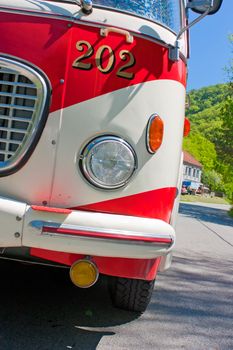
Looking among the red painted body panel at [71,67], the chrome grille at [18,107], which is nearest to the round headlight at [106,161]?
the red painted body panel at [71,67]

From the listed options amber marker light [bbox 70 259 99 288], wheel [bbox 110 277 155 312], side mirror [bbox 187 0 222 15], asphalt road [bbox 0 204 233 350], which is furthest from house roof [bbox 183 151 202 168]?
amber marker light [bbox 70 259 99 288]

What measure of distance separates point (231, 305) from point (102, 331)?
1.90 m

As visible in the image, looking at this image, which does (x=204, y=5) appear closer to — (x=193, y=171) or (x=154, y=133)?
(x=154, y=133)

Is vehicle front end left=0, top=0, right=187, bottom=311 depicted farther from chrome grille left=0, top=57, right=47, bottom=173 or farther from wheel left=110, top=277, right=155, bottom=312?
wheel left=110, top=277, right=155, bottom=312

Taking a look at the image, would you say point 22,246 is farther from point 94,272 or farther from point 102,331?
point 102,331

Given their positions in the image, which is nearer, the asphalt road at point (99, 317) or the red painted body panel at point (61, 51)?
the red painted body panel at point (61, 51)

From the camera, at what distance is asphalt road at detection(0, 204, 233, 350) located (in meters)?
3.18

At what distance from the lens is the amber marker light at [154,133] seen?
9.12 feet

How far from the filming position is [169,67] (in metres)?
2.88

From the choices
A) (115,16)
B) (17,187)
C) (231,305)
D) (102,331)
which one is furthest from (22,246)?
(231,305)

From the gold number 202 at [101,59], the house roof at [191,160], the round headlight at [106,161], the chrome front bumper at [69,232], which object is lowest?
the chrome front bumper at [69,232]

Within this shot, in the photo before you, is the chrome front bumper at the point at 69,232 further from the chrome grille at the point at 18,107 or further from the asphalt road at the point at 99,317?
the asphalt road at the point at 99,317

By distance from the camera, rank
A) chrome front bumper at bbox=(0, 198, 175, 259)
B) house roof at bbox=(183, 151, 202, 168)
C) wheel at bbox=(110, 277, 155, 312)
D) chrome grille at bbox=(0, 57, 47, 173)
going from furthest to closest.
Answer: house roof at bbox=(183, 151, 202, 168) → wheel at bbox=(110, 277, 155, 312) → chrome grille at bbox=(0, 57, 47, 173) → chrome front bumper at bbox=(0, 198, 175, 259)

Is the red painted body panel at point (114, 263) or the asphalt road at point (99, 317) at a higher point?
the red painted body panel at point (114, 263)
